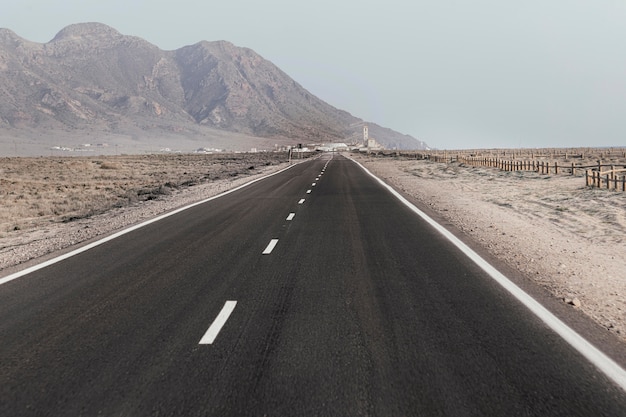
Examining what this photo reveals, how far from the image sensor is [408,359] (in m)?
4.89

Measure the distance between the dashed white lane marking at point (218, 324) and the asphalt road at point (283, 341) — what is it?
23mm

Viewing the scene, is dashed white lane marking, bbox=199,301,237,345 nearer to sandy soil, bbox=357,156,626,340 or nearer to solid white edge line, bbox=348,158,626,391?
solid white edge line, bbox=348,158,626,391

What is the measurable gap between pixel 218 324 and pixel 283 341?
93 cm

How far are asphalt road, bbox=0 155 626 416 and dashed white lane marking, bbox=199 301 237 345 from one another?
0.9 inches

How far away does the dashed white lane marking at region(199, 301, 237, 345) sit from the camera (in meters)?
5.45

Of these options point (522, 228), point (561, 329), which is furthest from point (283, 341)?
point (522, 228)

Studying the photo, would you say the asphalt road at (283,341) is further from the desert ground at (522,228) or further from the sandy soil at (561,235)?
the desert ground at (522,228)

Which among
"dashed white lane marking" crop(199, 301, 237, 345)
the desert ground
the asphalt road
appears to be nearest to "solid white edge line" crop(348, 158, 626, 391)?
the asphalt road

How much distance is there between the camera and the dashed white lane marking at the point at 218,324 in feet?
17.9

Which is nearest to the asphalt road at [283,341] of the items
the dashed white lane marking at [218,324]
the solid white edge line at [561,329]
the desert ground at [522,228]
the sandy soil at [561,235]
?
the dashed white lane marking at [218,324]

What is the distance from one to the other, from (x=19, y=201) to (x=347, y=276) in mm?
23354

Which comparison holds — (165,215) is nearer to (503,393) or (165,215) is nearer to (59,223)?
(59,223)

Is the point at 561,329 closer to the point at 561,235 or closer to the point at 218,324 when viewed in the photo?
the point at 218,324

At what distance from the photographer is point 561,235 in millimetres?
12703
